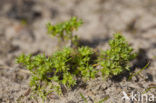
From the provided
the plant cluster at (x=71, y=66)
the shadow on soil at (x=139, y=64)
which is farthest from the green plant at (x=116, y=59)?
the shadow on soil at (x=139, y=64)

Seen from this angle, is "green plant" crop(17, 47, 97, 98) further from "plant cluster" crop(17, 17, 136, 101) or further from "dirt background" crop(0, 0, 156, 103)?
"dirt background" crop(0, 0, 156, 103)

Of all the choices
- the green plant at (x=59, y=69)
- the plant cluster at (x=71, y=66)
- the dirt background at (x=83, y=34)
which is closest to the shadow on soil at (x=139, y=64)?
the dirt background at (x=83, y=34)

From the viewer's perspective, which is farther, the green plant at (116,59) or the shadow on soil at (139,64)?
the shadow on soil at (139,64)

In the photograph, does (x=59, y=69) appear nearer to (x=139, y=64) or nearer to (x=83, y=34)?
(x=139, y=64)

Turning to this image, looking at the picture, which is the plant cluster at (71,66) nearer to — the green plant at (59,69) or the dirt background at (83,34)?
the green plant at (59,69)

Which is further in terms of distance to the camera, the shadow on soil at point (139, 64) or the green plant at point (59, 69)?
the shadow on soil at point (139, 64)

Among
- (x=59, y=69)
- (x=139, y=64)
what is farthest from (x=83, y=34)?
(x=59, y=69)

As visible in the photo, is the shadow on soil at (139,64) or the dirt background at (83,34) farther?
the shadow on soil at (139,64)

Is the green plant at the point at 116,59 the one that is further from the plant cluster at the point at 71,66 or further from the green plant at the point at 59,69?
the green plant at the point at 59,69
